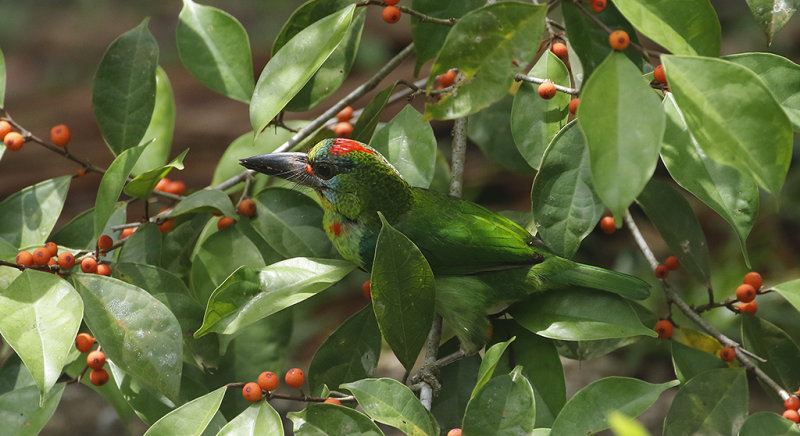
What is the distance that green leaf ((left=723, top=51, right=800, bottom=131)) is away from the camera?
139 centimetres

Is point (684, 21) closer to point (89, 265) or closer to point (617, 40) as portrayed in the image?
point (617, 40)

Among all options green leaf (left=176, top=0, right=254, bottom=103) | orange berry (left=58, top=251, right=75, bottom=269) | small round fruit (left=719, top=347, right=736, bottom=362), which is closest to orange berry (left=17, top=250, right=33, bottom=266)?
orange berry (left=58, top=251, right=75, bottom=269)

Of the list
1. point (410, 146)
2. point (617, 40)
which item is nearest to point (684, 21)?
point (617, 40)

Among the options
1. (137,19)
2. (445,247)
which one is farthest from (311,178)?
(137,19)

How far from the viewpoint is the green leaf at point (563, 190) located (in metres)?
1.45

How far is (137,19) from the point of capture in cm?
627

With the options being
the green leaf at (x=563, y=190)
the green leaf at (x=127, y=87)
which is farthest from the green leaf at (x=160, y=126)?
the green leaf at (x=563, y=190)

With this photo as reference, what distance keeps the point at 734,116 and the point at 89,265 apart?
1276 millimetres

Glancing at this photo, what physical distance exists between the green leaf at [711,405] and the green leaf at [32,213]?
1.46m

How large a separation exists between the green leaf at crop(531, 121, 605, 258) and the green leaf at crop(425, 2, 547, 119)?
0.23 m

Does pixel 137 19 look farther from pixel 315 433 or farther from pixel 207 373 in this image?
pixel 315 433

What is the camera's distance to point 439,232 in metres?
1.71

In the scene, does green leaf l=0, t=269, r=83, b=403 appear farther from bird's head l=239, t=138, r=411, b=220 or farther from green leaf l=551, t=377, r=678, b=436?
green leaf l=551, t=377, r=678, b=436

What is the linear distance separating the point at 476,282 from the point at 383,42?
3.57 meters
